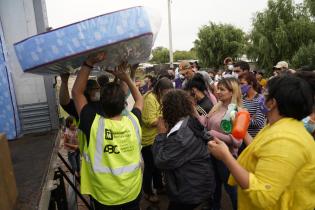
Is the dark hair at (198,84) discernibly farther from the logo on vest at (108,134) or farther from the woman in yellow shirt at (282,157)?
the woman in yellow shirt at (282,157)

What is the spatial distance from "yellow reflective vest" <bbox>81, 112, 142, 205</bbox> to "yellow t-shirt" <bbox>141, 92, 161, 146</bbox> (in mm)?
1333

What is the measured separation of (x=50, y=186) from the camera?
2148 millimetres

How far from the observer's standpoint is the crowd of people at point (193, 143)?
1.51 metres

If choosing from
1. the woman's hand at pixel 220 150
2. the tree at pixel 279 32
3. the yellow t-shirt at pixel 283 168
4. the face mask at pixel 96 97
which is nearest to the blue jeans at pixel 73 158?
the face mask at pixel 96 97

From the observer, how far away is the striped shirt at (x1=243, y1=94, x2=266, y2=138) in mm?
3869

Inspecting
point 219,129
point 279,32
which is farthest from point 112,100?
point 279,32

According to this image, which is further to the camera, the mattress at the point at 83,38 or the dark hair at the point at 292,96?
the mattress at the point at 83,38

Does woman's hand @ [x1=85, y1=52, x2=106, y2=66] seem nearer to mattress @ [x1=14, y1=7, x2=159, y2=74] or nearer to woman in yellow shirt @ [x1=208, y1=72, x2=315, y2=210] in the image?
mattress @ [x1=14, y1=7, x2=159, y2=74]

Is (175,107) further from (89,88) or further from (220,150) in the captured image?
(220,150)

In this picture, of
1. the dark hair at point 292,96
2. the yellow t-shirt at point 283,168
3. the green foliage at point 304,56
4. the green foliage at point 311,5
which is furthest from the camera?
the green foliage at point 311,5

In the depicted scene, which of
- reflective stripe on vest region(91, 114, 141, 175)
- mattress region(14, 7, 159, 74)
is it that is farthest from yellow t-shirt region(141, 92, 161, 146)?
mattress region(14, 7, 159, 74)

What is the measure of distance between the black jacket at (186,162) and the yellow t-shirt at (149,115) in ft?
3.98

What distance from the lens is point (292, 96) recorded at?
5.12 feet

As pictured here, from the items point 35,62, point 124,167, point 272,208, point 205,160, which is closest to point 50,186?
point 124,167
